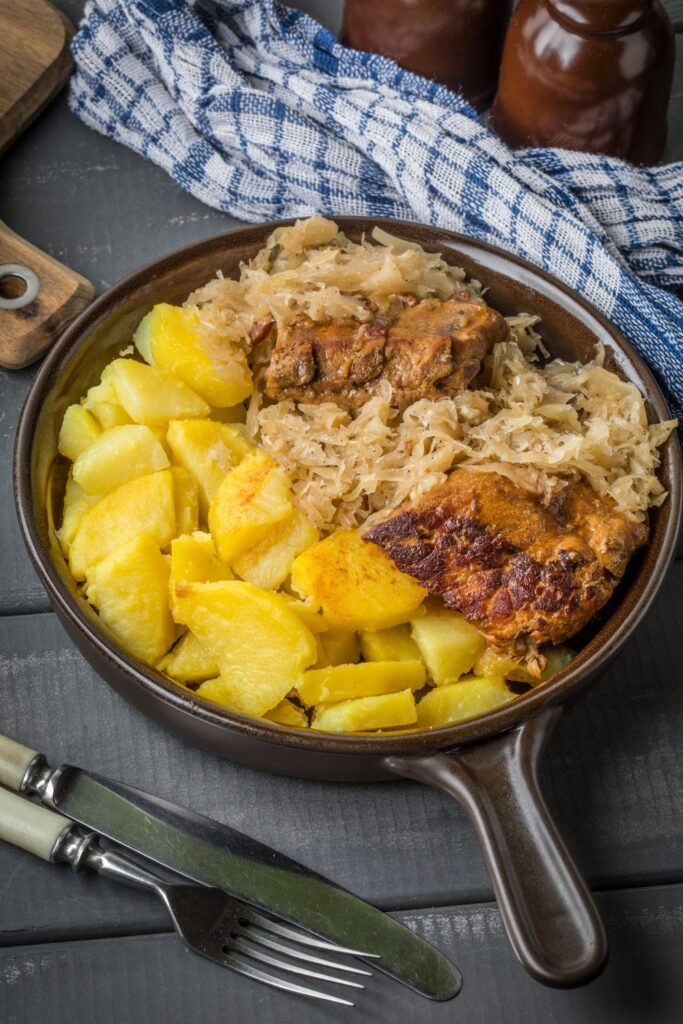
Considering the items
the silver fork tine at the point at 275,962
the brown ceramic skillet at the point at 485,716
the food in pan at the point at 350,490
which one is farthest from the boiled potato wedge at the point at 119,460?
the silver fork tine at the point at 275,962

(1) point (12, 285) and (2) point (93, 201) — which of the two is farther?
(2) point (93, 201)

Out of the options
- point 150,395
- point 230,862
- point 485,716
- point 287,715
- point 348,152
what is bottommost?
point 230,862

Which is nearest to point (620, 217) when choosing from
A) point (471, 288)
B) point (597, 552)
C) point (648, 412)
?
point (471, 288)

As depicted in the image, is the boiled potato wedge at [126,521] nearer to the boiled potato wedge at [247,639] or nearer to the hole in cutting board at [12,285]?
the boiled potato wedge at [247,639]

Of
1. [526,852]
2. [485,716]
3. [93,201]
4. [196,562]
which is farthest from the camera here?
[93,201]

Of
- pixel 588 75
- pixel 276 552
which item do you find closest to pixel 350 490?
pixel 276 552

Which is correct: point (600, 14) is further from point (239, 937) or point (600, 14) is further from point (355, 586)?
point (239, 937)
